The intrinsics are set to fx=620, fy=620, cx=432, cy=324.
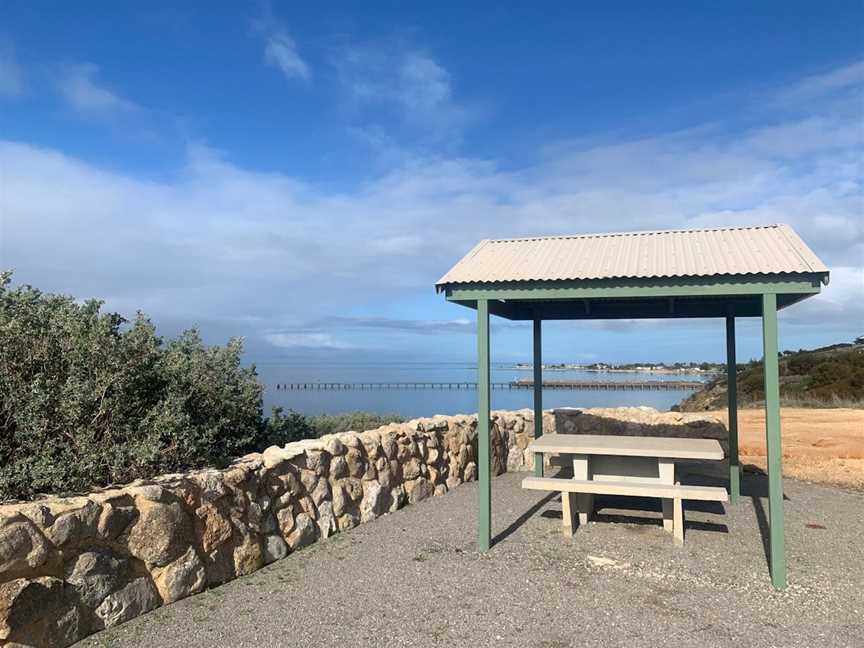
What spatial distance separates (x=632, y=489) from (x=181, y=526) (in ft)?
12.4

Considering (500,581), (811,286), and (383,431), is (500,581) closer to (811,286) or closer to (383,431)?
(383,431)

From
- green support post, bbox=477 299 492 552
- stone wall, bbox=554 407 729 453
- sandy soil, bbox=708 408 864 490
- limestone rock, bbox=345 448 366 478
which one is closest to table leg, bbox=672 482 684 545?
green support post, bbox=477 299 492 552

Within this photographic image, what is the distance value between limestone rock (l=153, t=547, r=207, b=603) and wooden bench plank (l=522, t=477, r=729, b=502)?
2.98m

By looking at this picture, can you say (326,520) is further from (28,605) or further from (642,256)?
(642,256)

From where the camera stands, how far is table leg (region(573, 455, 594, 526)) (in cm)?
609

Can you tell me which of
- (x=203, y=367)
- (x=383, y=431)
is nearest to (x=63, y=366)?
(x=203, y=367)

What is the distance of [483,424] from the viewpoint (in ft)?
18.3

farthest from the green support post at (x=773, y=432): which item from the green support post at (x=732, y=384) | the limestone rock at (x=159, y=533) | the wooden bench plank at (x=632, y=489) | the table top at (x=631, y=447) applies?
the limestone rock at (x=159, y=533)

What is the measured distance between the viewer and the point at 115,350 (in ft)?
17.5

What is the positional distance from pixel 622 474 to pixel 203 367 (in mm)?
4373

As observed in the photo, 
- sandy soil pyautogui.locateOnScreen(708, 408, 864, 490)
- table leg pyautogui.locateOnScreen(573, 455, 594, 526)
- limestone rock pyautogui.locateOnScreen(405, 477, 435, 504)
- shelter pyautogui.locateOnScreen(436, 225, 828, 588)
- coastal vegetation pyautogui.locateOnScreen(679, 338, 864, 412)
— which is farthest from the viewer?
coastal vegetation pyautogui.locateOnScreen(679, 338, 864, 412)

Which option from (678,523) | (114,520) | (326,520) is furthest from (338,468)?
(678,523)

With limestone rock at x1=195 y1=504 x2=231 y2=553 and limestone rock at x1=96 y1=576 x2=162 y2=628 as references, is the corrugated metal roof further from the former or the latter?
limestone rock at x1=96 y1=576 x2=162 y2=628

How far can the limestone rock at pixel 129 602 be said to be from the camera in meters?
3.72
